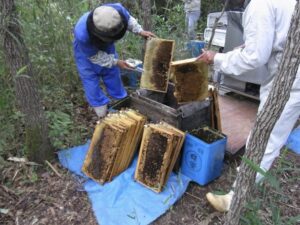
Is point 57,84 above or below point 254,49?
below

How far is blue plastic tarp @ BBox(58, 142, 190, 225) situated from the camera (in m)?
2.83

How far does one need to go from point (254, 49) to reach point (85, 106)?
2.69m

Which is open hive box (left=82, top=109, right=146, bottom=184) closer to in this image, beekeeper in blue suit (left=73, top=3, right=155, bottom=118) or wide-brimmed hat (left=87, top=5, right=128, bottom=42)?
beekeeper in blue suit (left=73, top=3, right=155, bottom=118)

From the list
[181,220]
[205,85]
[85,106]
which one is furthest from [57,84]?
[181,220]

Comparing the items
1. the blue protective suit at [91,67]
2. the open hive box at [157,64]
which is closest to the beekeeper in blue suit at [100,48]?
the blue protective suit at [91,67]

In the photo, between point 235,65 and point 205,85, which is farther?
point 205,85

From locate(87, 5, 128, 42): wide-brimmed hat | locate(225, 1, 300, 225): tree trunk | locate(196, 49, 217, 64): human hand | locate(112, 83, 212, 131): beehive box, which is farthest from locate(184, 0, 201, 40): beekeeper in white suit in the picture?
locate(225, 1, 300, 225): tree trunk

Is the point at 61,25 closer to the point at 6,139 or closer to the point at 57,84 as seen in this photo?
the point at 57,84

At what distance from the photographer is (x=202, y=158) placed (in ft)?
9.91

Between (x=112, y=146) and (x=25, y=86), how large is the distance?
1013 millimetres

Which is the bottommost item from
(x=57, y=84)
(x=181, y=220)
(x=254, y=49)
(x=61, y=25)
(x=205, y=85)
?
(x=181, y=220)

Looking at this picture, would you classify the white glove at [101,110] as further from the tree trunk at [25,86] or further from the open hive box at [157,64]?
the tree trunk at [25,86]

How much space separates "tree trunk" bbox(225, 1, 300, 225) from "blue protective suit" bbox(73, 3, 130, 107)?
2246 millimetres

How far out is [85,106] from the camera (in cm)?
445
